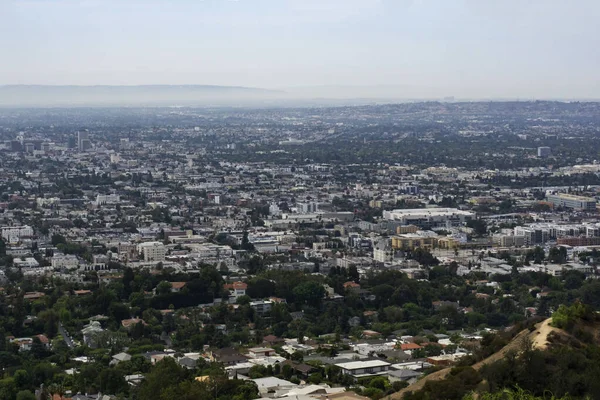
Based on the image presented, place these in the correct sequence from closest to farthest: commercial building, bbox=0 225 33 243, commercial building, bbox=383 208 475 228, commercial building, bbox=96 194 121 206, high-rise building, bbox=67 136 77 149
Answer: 1. commercial building, bbox=0 225 33 243
2. commercial building, bbox=383 208 475 228
3. commercial building, bbox=96 194 121 206
4. high-rise building, bbox=67 136 77 149

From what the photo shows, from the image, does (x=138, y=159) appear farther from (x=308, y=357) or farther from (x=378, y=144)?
(x=308, y=357)

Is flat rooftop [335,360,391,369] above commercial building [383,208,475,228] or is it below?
above

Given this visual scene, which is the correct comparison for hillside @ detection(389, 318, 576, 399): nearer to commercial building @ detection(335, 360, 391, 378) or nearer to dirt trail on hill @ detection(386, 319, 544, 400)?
dirt trail on hill @ detection(386, 319, 544, 400)

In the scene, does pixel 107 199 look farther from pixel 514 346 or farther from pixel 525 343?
pixel 525 343

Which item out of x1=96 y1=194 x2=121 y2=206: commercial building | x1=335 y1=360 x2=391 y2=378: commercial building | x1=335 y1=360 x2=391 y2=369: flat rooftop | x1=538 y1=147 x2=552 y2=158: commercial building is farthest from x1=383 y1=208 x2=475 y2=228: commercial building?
x1=538 y1=147 x2=552 y2=158: commercial building

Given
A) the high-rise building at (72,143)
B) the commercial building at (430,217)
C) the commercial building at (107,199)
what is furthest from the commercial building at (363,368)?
the high-rise building at (72,143)
